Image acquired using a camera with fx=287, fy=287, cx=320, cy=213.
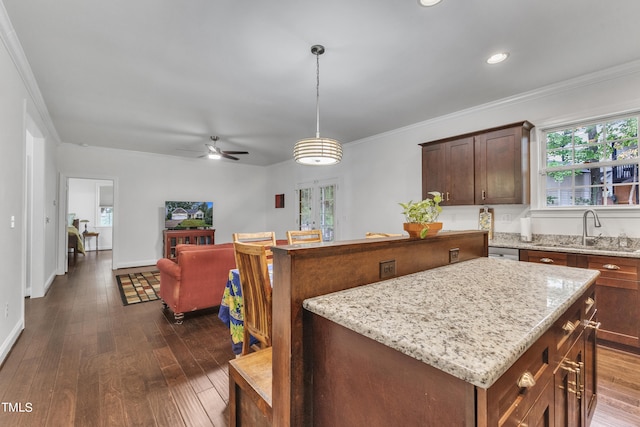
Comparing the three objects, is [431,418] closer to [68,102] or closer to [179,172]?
[68,102]

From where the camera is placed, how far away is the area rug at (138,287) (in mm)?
4125

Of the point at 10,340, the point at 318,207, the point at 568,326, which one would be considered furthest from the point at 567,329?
the point at 318,207

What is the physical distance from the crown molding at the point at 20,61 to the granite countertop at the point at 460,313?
3129mm

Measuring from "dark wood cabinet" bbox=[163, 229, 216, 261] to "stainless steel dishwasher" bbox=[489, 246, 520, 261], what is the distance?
5715 millimetres

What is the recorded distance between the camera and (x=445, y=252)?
1688 mm

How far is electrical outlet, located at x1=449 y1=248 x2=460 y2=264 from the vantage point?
1.72m

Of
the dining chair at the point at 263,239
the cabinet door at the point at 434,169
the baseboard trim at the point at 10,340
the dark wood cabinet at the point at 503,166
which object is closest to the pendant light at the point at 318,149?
the dining chair at the point at 263,239

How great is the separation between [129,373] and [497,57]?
13.6ft

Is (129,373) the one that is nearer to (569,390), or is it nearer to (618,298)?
(569,390)

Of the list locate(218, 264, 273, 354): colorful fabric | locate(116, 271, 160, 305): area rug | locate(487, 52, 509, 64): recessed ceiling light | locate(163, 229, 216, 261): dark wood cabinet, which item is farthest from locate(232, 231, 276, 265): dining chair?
locate(163, 229, 216, 261): dark wood cabinet

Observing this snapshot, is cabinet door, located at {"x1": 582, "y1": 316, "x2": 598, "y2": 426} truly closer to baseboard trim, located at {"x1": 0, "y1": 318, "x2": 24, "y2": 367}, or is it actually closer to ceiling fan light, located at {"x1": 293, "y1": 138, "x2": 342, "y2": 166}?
ceiling fan light, located at {"x1": 293, "y1": 138, "x2": 342, "y2": 166}

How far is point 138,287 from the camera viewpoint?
4.71 m

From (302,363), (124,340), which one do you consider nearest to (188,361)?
(124,340)

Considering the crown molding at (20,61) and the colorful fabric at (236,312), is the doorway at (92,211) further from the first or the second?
the colorful fabric at (236,312)
